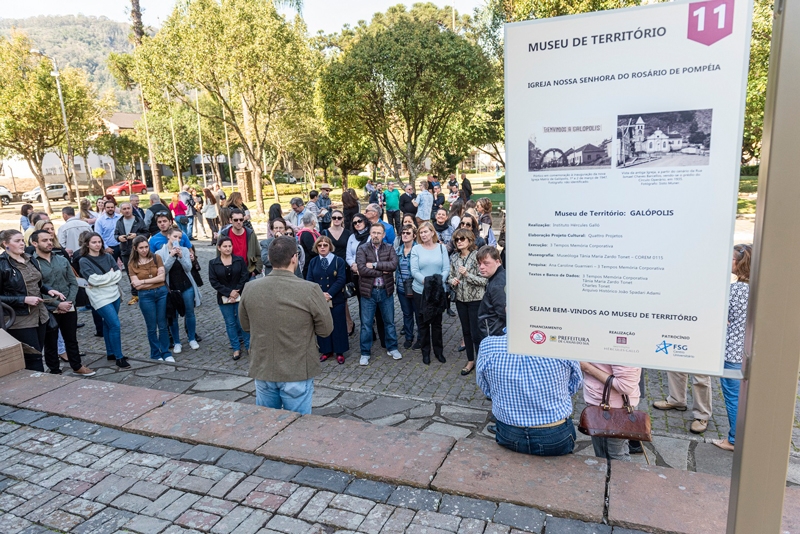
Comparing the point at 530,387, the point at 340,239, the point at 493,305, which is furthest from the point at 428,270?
the point at 530,387

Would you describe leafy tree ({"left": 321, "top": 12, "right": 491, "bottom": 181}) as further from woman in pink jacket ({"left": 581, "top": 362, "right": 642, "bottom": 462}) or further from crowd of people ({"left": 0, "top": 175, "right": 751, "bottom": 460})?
woman in pink jacket ({"left": 581, "top": 362, "right": 642, "bottom": 462})

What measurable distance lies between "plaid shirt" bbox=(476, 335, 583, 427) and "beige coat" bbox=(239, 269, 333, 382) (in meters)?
1.46

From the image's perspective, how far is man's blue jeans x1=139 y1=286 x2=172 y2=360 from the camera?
23.3 feet

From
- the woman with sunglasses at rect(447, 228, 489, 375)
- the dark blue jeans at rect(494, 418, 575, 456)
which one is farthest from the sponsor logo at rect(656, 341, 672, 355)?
the woman with sunglasses at rect(447, 228, 489, 375)

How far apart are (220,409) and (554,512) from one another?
2822 mm

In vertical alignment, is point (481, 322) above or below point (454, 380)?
above

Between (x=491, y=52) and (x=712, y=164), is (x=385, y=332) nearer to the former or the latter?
(x=712, y=164)

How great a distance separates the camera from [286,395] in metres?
4.50

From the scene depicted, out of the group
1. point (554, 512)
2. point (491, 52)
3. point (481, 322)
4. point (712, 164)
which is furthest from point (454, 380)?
point (491, 52)

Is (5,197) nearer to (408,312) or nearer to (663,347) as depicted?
(408,312)

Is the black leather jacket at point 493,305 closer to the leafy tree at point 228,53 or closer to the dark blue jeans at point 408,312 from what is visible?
the dark blue jeans at point 408,312

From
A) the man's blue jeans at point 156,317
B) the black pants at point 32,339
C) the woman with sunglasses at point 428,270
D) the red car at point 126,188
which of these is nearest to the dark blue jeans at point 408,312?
the woman with sunglasses at point 428,270

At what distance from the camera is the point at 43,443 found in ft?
14.0

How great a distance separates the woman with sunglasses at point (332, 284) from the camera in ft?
22.7
